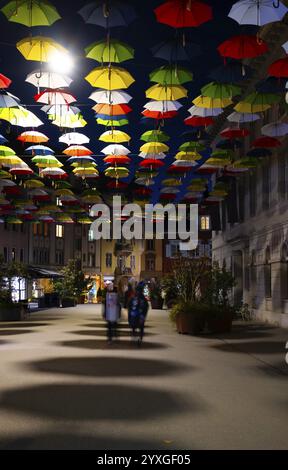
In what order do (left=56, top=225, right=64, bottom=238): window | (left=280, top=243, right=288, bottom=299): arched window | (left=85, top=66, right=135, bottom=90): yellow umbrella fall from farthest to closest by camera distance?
1. (left=56, top=225, right=64, bottom=238): window
2. (left=280, top=243, right=288, bottom=299): arched window
3. (left=85, top=66, right=135, bottom=90): yellow umbrella

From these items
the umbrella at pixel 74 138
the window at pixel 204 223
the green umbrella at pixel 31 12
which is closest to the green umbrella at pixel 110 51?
the green umbrella at pixel 31 12

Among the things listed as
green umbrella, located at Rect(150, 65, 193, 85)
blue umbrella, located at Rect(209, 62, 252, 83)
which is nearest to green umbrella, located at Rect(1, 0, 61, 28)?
green umbrella, located at Rect(150, 65, 193, 85)

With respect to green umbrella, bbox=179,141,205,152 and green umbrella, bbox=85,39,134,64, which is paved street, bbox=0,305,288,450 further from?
green umbrella, bbox=179,141,205,152

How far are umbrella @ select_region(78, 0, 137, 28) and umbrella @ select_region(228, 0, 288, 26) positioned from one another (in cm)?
208

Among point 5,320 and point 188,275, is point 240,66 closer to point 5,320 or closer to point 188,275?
point 188,275

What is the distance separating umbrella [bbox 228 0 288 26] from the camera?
12227 millimetres

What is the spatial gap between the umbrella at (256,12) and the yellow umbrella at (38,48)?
397cm

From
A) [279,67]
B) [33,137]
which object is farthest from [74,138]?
[279,67]

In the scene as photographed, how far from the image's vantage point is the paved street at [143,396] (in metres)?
6.89

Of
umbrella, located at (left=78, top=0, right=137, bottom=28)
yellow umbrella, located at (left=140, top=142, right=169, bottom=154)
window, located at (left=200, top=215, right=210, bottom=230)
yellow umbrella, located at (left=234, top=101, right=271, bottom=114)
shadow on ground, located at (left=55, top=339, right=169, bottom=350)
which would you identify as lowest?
shadow on ground, located at (left=55, top=339, right=169, bottom=350)

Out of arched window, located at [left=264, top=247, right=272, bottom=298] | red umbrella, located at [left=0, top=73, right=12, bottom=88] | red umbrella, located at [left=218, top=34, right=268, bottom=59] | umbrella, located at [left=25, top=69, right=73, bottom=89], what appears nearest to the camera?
red umbrella, located at [left=218, top=34, right=268, bottom=59]

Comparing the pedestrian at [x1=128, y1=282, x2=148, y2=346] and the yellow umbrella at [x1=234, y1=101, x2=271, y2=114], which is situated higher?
the yellow umbrella at [x1=234, y1=101, x2=271, y2=114]

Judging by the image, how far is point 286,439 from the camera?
22.3 feet
